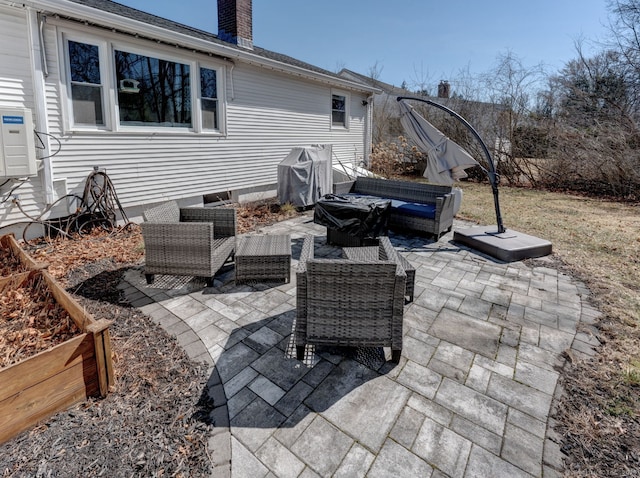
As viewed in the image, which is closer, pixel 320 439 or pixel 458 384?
pixel 320 439

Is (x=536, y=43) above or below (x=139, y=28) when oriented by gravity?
above

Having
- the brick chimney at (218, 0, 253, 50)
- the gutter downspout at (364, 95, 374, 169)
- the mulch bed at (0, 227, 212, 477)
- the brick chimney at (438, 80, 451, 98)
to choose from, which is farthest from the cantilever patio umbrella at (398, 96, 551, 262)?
the brick chimney at (438, 80, 451, 98)

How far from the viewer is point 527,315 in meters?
3.43

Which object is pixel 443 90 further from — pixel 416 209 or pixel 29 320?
pixel 29 320

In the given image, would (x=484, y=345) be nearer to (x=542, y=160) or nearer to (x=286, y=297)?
(x=286, y=297)

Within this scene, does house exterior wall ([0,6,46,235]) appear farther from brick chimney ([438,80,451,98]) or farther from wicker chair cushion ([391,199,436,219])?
brick chimney ([438,80,451,98])

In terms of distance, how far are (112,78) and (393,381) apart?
242 inches

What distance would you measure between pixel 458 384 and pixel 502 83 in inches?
557

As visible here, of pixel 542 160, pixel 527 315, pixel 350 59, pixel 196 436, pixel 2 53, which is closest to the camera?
pixel 196 436

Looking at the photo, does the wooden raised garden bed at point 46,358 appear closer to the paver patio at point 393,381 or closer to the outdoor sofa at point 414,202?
the paver patio at point 393,381

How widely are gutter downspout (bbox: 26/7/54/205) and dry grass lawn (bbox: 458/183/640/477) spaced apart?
659 centimetres

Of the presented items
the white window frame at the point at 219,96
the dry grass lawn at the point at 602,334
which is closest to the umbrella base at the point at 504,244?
the dry grass lawn at the point at 602,334

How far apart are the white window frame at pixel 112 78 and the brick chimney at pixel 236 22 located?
2560mm

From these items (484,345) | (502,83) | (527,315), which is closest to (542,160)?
(502,83)
